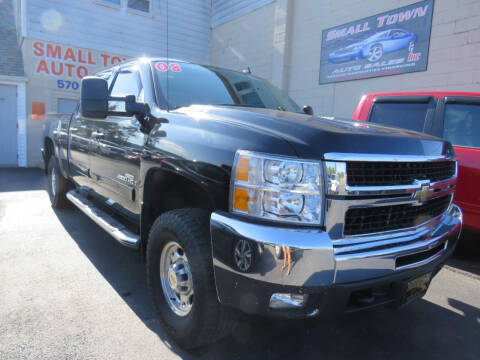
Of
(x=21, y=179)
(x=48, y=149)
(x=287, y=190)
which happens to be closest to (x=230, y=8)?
(x=21, y=179)

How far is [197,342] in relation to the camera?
2.02 meters

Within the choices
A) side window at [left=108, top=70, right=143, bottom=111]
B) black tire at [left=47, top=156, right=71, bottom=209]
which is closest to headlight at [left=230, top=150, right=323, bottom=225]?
side window at [left=108, top=70, right=143, bottom=111]

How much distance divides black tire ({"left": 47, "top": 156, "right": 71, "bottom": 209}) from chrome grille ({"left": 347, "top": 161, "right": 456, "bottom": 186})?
472 centimetres

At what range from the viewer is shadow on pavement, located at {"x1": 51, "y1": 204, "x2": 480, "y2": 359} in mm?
2240

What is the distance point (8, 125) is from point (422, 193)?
1271 centimetres

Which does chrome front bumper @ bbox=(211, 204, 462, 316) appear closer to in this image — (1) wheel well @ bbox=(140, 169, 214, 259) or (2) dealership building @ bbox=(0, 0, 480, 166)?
(1) wheel well @ bbox=(140, 169, 214, 259)

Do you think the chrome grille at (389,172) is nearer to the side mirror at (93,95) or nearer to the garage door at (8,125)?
the side mirror at (93,95)

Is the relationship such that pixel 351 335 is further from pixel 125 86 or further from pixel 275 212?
pixel 125 86

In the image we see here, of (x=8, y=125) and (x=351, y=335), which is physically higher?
(x=8, y=125)

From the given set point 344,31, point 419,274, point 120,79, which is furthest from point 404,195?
point 344,31

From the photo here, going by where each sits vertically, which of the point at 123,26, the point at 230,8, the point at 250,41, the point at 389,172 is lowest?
the point at 389,172

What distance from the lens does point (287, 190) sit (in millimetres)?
1659

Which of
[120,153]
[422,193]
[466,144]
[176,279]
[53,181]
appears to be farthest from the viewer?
[53,181]

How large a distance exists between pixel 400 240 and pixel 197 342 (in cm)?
129
